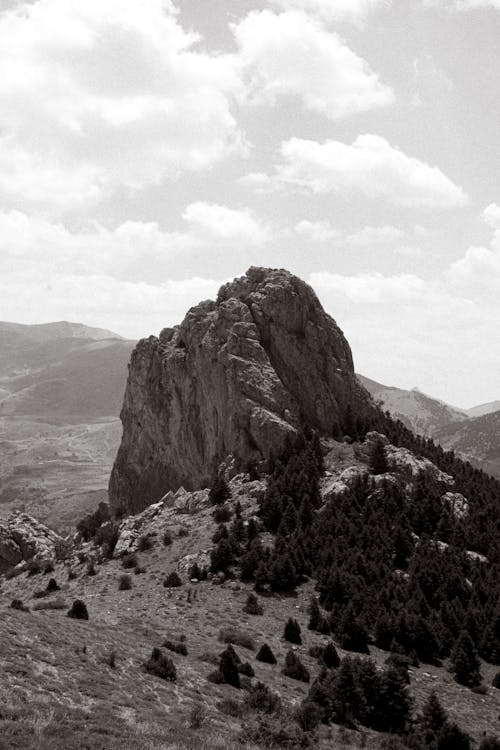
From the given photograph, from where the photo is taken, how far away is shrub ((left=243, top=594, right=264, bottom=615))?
54031 millimetres

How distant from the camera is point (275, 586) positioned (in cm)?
6019

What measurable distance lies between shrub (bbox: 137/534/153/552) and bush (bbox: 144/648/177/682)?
3712cm

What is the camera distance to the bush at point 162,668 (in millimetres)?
34312

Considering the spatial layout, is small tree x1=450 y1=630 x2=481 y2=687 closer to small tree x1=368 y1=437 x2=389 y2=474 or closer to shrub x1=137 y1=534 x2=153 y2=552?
small tree x1=368 y1=437 x2=389 y2=474

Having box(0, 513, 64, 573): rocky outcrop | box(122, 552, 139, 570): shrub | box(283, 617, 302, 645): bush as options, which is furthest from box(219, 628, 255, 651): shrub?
box(0, 513, 64, 573): rocky outcrop

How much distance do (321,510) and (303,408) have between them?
957 inches

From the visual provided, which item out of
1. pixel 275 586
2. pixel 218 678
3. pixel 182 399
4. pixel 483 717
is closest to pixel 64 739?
pixel 218 678

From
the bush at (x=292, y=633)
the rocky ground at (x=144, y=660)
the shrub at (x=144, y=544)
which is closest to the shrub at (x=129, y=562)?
the rocky ground at (x=144, y=660)

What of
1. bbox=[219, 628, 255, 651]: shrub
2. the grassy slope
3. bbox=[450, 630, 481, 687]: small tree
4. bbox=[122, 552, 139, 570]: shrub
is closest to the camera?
the grassy slope

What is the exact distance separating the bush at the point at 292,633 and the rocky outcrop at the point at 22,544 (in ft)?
169

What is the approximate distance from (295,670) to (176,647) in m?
9.09

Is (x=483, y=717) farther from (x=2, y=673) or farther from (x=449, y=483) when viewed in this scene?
(x=449, y=483)

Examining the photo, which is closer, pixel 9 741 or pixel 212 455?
pixel 9 741

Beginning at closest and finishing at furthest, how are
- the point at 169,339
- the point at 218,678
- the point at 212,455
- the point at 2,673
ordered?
the point at 2,673 < the point at 218,678 < the point at 212,455 < the point at 169,339
